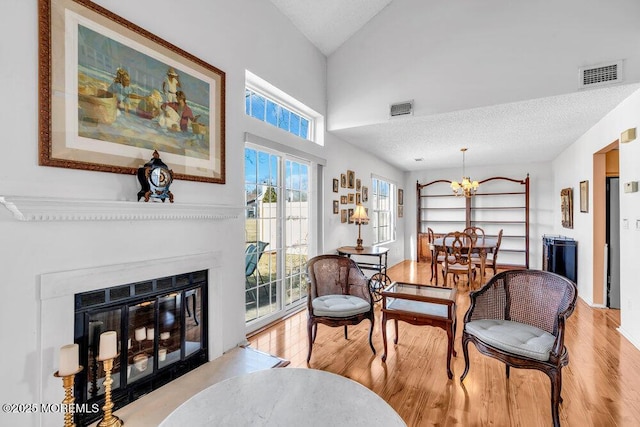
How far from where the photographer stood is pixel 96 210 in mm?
1757

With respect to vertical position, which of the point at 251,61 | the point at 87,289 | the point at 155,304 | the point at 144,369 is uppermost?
the point at 251,61

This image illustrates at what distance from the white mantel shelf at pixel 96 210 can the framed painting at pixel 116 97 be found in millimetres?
260

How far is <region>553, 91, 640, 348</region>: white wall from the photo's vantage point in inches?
116

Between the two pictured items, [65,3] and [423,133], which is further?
[423,133]

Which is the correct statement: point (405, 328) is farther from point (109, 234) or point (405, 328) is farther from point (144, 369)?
point (109, 234)

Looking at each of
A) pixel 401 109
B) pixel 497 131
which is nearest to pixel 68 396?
pixel 401 109

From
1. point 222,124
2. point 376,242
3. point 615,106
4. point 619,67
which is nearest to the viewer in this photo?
point 222,124

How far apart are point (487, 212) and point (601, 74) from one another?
16.0 feet

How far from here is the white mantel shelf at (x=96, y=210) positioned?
4.92 feet

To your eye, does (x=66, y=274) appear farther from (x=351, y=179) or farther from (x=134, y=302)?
(x=351, y=179)

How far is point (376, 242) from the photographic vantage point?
20.5 feet

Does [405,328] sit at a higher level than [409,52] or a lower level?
lower

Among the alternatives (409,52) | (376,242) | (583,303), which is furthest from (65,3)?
(583,303)

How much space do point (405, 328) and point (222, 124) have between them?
2929 millimetres
